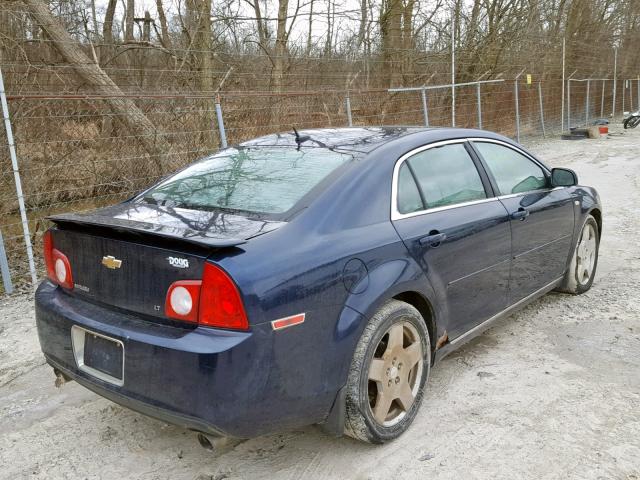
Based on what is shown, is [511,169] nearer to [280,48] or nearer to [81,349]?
[81,349]

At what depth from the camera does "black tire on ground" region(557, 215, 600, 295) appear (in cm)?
471

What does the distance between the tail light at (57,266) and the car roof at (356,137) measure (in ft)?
4.41

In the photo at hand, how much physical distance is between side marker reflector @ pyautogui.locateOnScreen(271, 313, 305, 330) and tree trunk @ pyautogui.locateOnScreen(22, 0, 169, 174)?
5.92m

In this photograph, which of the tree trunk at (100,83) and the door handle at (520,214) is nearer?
the door handle at (520,214)

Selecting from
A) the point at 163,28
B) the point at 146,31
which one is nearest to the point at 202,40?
the point at 163,28

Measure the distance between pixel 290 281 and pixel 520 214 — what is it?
2043mm

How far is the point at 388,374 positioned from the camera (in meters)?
2.86

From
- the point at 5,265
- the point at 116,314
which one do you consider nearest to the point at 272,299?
the point at 116,314

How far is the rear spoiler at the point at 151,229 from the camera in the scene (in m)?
2.33

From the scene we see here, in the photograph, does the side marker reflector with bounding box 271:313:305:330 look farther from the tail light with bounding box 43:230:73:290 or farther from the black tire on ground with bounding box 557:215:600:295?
the black tire on ground with bounding box 557:215:600:295

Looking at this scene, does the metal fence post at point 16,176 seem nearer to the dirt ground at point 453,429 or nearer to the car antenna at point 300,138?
the dirt ground at point 453,429

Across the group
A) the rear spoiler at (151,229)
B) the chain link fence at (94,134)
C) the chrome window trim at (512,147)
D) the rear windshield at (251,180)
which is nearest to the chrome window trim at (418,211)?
the chrome window trim at (512,147)

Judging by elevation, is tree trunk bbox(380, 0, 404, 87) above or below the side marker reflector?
above

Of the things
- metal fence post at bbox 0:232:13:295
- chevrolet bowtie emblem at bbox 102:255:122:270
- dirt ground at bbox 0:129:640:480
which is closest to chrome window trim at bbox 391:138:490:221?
dirt ground at bbox 0:129:640:480
